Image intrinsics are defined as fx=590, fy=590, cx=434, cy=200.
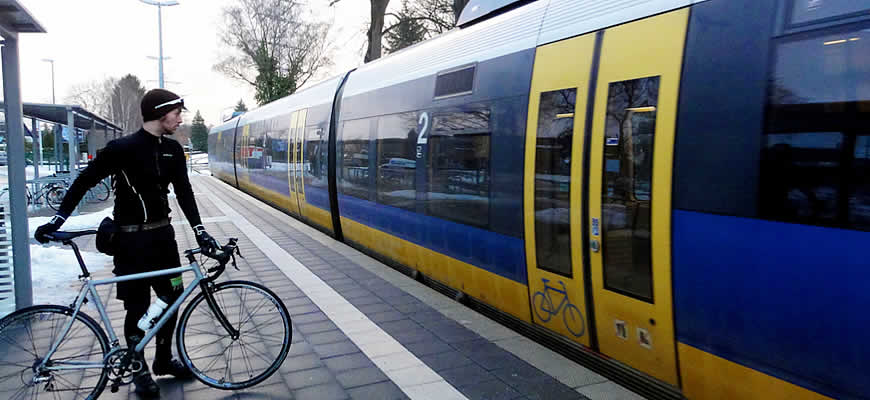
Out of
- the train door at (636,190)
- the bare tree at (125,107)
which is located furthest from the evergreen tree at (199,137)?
the train door at (636,190)

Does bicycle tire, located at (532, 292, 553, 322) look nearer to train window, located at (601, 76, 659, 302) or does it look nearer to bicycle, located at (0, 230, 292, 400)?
train window, located at (601, 76, 659, 302)

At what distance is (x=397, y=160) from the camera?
24.2ft

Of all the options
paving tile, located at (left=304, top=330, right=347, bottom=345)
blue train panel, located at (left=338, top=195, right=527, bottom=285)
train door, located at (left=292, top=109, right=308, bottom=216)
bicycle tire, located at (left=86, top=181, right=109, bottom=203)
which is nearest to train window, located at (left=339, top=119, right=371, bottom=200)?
blue train panel, located at (left=338, top=195, right=527, bottom=285)

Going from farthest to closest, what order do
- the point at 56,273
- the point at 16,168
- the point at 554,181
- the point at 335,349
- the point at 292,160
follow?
the point at 292,160, the point at 56,273, the point at 16,168, the point at 335,349, the point at 554,181

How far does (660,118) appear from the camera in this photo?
3.40 m

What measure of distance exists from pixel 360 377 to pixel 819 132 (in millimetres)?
3165

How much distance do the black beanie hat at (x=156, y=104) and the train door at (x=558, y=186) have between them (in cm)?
260

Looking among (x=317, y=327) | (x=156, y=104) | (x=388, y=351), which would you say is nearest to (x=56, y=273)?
(x=317, y=327)

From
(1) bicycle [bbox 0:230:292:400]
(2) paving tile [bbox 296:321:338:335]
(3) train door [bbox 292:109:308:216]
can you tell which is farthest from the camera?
(3) train door [bbox 292:109:308:216]

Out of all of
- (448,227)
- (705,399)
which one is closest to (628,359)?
(705,399)

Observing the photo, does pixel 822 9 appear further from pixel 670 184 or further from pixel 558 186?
pixel 558 186

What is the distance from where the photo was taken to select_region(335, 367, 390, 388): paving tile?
4113 millimetres

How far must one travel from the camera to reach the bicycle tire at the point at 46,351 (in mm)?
3414

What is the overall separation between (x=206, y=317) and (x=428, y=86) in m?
3.67
